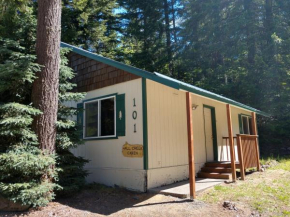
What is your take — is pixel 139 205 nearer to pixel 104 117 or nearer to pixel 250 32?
pixel 104 117

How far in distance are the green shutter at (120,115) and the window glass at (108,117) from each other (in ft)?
0.88

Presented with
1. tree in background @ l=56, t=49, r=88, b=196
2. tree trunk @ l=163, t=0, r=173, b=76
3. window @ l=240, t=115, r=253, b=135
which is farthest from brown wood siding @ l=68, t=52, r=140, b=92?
tree trunk @ l=163, t=0, r=173, b=76

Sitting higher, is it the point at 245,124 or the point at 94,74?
the point at 94,74

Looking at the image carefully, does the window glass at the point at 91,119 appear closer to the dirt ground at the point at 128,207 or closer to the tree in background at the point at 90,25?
the dirt ground at the point at 128,207

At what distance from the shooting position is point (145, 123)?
618 centimetres

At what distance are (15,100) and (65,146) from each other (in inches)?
56.5

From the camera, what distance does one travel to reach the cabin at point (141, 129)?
20.3 feet

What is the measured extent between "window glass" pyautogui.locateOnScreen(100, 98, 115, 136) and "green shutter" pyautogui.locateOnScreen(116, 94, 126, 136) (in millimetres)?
268

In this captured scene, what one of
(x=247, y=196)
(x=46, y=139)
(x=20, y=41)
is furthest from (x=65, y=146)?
(x=247, y=196)

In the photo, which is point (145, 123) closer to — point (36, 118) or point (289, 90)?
point (36, 118)

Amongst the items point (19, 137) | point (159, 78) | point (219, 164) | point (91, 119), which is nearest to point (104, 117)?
point (91, 119)

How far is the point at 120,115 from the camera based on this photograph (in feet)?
22.1

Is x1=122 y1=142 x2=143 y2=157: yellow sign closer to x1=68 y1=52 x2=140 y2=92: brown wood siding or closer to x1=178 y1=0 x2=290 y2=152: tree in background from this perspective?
x1=68 y1=52 x2=140 y2=92: brown wood siding

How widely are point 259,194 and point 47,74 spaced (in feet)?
17.3
